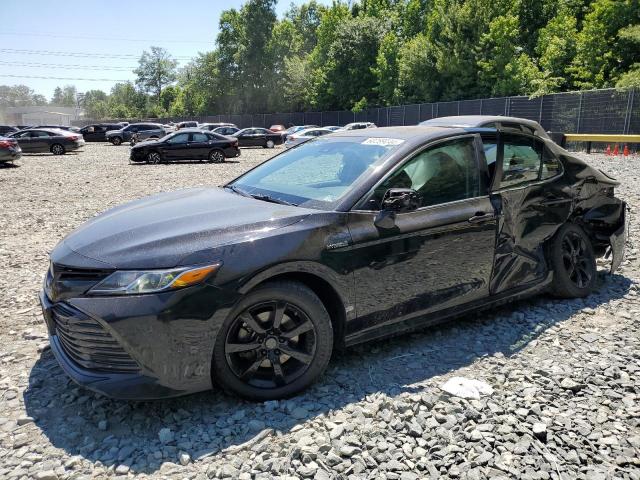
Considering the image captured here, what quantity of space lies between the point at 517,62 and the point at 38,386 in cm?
3741

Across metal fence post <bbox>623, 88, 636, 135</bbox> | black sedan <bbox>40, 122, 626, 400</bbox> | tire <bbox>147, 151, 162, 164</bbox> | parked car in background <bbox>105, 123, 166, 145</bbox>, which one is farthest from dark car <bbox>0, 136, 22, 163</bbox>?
metal fence post <bbox>623, 88, 636, 135</bbox>

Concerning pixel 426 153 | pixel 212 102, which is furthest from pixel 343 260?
pixel 212 102

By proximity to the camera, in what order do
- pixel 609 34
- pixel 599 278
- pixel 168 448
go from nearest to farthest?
1. pixel 168 448
2. pixel 599 278
3. pixel 609 34

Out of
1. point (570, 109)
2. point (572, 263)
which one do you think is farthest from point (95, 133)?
point (572, 263)

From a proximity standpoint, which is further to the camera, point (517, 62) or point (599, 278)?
point (517, 62)

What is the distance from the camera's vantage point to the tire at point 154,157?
21984 mm

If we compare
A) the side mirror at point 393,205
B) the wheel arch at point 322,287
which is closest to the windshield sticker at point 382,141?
the side mirror at point 393,205

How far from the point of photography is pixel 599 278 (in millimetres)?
5402

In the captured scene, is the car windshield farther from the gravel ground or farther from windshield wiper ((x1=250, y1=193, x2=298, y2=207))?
the gravel ground

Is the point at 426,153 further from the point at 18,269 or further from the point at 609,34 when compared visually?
the point at 609,34

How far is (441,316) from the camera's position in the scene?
380 cm

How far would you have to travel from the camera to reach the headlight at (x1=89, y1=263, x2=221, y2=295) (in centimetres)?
273

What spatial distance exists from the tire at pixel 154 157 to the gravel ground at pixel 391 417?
61.1 ft

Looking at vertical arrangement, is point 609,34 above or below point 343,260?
above
